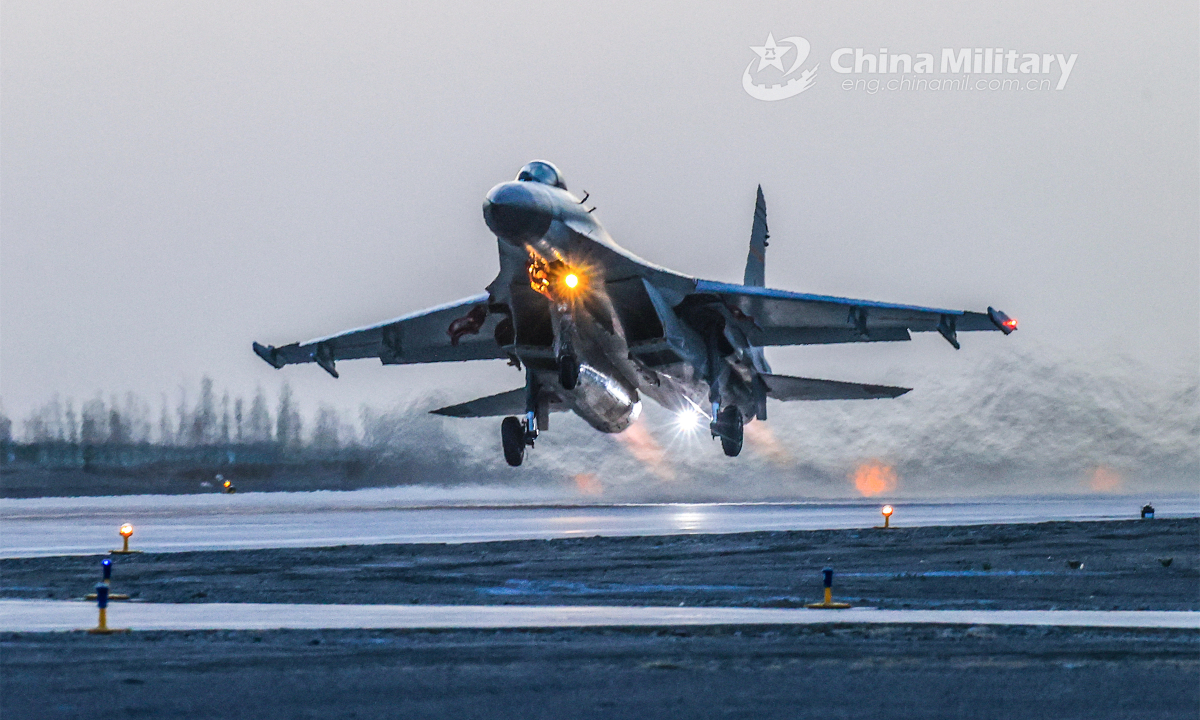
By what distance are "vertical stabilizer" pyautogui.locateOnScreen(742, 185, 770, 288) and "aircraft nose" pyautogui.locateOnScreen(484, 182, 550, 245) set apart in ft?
48.9

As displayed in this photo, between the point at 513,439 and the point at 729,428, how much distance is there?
4464mm

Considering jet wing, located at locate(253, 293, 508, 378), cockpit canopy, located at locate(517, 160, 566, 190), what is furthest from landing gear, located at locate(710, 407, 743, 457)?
cockpit canopy, located at locate(517, 160, 566, 190)

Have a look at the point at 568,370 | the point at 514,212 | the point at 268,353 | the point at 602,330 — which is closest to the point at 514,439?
the point at 602,330

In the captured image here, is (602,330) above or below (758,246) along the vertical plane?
below

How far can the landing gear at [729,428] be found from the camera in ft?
97.8

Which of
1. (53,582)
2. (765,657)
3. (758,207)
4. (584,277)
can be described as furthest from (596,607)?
(758,207)

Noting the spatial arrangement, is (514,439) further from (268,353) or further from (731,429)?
(268,353)

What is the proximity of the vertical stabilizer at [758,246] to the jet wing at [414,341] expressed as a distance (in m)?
7.23

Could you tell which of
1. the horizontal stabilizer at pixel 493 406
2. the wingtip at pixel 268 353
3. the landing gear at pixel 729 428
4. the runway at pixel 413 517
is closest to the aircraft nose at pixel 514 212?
the runway at pixel 413 517

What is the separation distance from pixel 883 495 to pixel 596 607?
2596 centimetres

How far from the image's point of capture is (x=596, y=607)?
15383 mm

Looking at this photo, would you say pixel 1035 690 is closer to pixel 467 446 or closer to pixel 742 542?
pixel 742 542

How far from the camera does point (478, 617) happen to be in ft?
47.2

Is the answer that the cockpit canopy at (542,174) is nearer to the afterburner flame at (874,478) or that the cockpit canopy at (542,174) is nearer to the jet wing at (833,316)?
the jet wing at (833,316)
